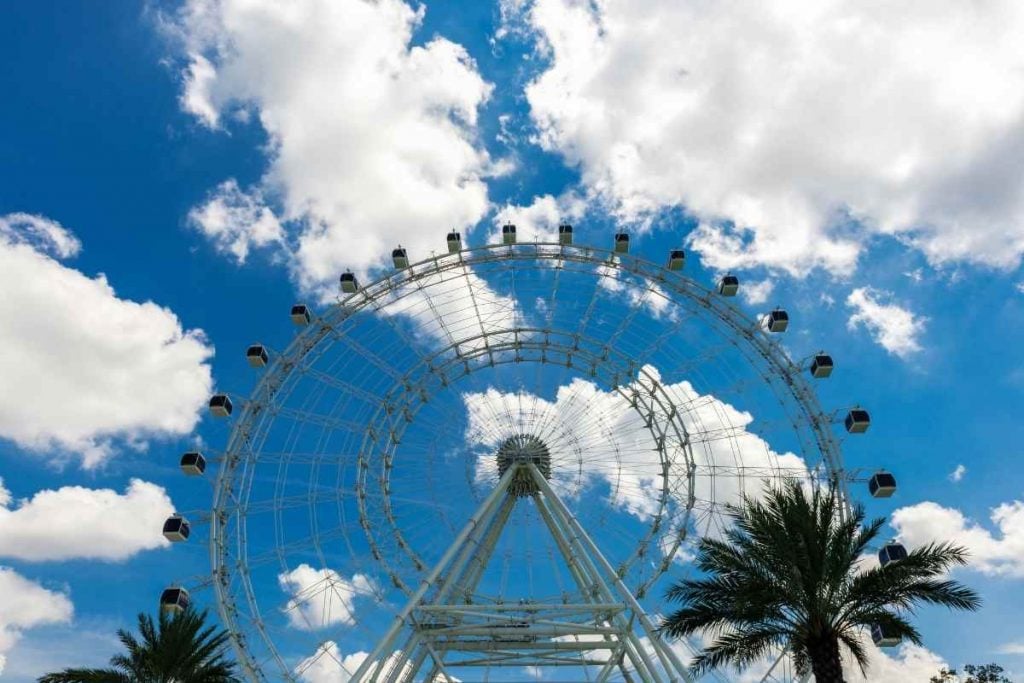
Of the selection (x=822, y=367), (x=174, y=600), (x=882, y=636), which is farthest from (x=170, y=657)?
(x=822, y=367)

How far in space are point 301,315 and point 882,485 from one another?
81.5 feet

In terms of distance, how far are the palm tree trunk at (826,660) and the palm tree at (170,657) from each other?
16.7 metres

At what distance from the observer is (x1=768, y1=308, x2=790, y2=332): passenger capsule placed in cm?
3347

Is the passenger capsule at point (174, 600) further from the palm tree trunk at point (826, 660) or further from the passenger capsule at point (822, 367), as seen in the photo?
the passenger capsule at point (822, 367)

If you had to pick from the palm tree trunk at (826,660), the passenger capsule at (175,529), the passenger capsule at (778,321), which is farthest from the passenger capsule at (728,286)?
the passenger capsule at (175,529)

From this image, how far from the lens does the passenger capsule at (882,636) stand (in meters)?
17.9

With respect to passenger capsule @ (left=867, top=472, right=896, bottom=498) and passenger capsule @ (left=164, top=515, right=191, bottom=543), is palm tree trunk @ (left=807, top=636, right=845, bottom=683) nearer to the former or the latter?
passenger capsule @ (left=867, top=472, right=896, bottom=498)

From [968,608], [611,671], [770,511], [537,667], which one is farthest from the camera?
[537,667]

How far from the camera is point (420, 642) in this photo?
26891 millimetres

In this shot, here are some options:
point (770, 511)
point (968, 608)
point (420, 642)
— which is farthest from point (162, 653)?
point (968, 608)

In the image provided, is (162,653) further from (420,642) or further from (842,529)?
(842,529)

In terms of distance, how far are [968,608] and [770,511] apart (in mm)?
4644

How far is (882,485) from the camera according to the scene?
2977 cm

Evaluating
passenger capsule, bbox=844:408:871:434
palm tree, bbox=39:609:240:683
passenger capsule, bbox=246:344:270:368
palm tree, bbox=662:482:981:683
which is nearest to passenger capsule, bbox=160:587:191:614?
palm tree, bbox=39:609:240:683
